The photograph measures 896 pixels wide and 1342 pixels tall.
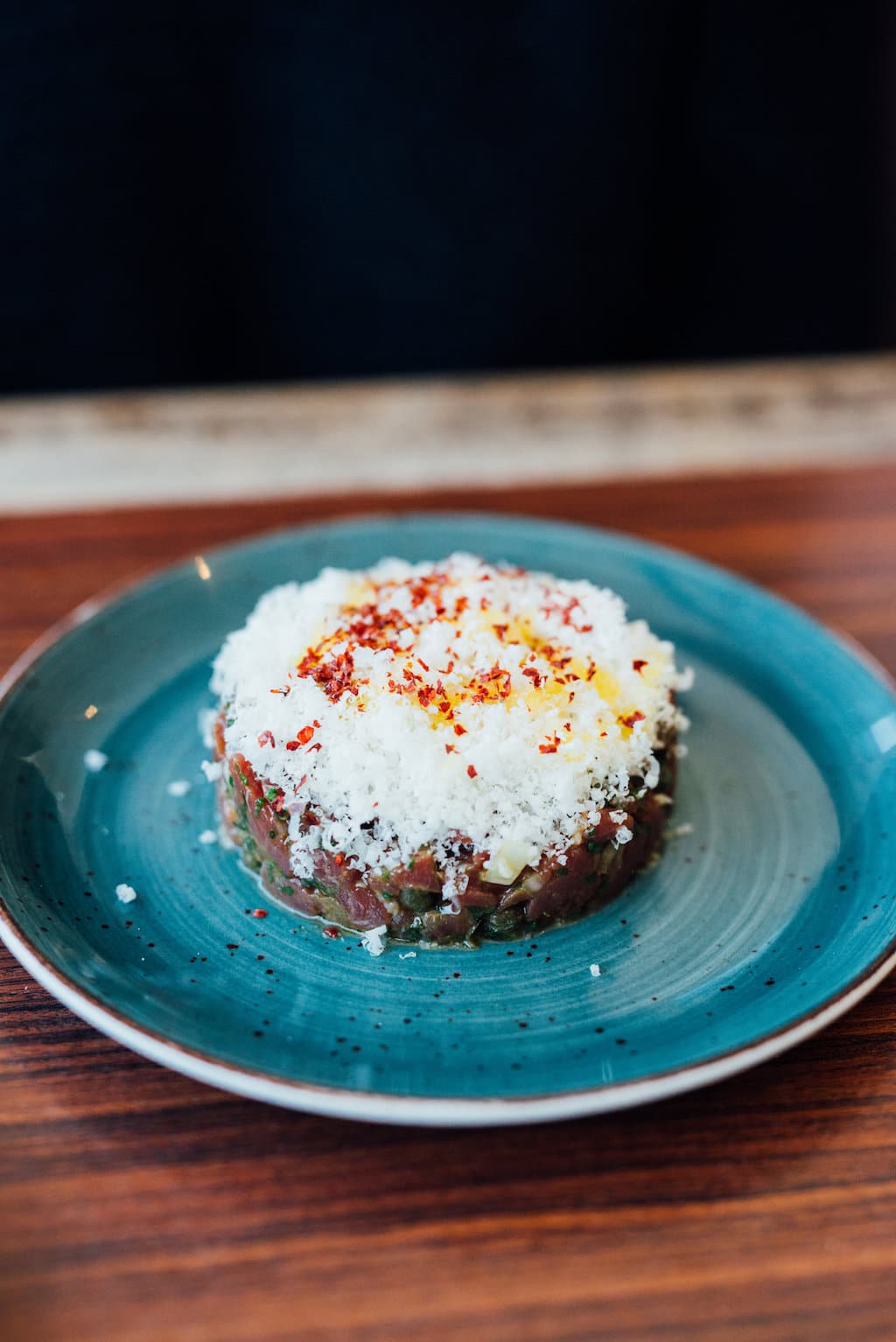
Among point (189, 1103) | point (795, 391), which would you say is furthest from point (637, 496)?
point (795, 391)

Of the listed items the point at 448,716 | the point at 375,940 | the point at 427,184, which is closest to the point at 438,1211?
the point at 375,940

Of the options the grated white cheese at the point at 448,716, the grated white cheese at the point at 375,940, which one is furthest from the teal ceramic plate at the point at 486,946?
the grated white cheese at the point at 448,716

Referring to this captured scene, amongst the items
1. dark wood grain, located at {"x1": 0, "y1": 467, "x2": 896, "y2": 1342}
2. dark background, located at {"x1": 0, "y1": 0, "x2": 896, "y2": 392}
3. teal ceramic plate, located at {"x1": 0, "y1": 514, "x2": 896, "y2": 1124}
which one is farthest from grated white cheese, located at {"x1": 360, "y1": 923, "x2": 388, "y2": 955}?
dark background, located at {"x1": 0, "y1": 0, "x2": 896, "y2": 392}

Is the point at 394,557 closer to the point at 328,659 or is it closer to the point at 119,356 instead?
the point at 328,659

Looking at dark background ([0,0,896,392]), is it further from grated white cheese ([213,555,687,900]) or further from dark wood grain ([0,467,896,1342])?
dark wood grain ([0,467,896,1342])

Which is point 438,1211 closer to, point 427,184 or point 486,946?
point 486,946

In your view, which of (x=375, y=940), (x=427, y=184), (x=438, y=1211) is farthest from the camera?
(x=427, y=184)
